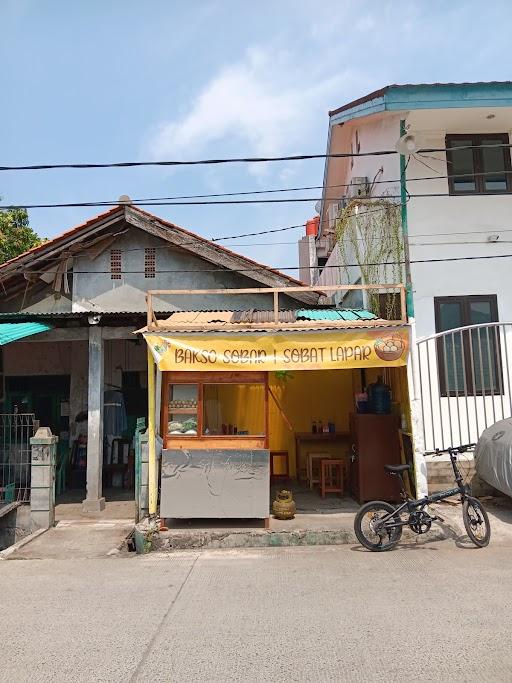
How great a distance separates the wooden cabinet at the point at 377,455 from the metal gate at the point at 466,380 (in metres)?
0.78

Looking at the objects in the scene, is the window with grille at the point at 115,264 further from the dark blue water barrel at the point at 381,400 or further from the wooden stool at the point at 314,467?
the dark blue water barrel at the point at 381,400

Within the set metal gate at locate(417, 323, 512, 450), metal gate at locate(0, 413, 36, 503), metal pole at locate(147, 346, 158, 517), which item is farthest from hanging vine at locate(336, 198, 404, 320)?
metal gate at locate(0, 413, 36, 503)

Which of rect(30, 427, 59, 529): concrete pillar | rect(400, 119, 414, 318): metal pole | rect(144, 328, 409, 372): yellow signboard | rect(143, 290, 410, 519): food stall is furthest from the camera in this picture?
rect(400, 119, 414, 318): metal pole

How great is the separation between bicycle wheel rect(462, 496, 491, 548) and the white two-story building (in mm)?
2076

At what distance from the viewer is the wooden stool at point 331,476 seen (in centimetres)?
948

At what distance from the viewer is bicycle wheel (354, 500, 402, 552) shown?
6.76m

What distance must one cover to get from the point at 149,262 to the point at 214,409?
481cm

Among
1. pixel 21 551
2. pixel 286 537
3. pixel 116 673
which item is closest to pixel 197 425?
pixel 286 537

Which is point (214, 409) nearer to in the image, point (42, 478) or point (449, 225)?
point (42, 478)

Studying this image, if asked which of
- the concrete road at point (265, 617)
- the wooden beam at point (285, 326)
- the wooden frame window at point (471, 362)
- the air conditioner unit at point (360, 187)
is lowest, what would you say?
the concrete road at point (265, 617)

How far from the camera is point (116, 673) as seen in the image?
3787mm

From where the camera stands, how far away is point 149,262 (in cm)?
1166

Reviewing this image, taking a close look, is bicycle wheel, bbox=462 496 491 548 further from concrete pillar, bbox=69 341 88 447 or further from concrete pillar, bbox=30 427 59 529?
concrete pillar, bbox=69 341 88 447

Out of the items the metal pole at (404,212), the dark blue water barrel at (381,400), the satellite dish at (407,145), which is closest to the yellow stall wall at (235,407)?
the dark blue water barrel at (381,400)
